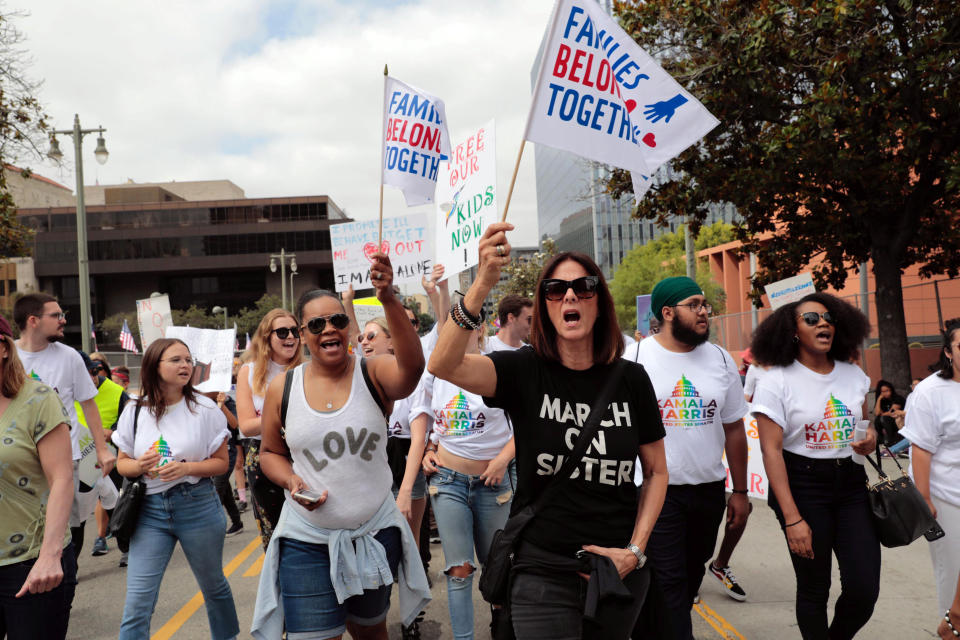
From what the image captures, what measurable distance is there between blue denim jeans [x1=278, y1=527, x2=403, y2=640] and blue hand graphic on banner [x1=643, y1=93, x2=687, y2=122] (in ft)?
9.57

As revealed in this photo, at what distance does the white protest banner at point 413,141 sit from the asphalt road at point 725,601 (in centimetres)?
343

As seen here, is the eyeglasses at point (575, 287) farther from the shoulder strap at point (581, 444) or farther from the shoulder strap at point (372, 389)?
the shoulder strap at point (372, 389)

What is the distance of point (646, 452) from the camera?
2.75 metres

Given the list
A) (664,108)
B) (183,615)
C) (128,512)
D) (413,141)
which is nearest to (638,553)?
(664,108)

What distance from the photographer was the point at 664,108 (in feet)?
14.2

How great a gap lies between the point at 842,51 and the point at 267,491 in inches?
410

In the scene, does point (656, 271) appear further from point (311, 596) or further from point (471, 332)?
point (471, 332)

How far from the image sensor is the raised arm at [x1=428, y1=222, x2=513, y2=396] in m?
2.48

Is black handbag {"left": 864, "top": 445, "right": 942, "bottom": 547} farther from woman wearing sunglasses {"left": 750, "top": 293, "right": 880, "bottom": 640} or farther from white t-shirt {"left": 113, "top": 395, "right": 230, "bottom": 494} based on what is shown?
white t-shirt {"left": 113, "top": 395, "right": 230, "bottom": 494}

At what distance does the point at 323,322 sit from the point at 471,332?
94 cm

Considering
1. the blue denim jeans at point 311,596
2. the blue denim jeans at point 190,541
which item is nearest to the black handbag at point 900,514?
the blue denim jeans at point 311,596

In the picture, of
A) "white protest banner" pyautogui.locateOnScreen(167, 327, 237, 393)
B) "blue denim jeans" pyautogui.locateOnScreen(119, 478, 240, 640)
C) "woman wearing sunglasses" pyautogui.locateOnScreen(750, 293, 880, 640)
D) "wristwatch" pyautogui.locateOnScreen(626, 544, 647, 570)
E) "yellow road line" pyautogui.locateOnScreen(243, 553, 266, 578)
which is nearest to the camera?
"wristwatch" pyautogui.locateOnScreen(626, 544, 647, 570)

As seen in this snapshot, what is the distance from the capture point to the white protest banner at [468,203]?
4914mm

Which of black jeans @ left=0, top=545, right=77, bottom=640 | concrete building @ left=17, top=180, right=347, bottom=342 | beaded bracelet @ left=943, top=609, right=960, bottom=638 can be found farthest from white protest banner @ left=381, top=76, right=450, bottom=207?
concrete building @ left=17, top=180, right=347, bottom=342
